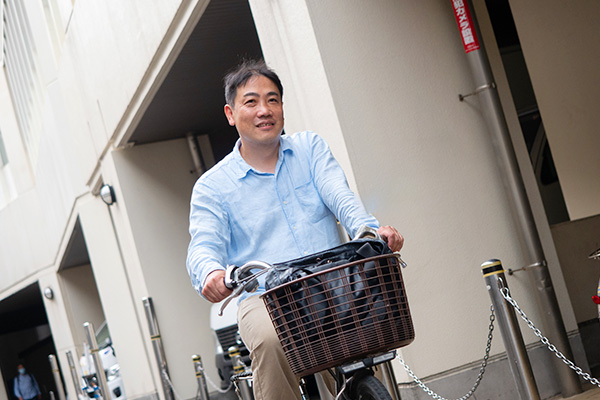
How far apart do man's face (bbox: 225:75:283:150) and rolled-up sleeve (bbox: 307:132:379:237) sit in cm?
20

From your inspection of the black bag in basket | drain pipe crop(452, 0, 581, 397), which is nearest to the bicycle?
the black bag in basket

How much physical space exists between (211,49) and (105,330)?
1038 cm

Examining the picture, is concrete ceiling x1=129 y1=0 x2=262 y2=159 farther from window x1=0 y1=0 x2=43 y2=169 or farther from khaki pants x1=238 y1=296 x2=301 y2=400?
window x1=0 y1=0 x2=43 y2=169

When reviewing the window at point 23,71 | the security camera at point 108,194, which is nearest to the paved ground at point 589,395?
the security camera at point 108,194

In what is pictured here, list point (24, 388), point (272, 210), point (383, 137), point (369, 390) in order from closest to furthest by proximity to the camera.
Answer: point (369, 390) → point (272, 210) → point (383, 137) → point (24, 388)

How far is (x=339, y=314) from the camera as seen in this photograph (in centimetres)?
261

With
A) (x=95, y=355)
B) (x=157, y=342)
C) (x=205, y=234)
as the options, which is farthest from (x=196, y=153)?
(x=205, y=234)

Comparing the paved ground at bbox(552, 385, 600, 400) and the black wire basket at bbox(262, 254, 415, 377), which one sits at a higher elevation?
the black wire basket at bbox(262, 254, 415, 377)

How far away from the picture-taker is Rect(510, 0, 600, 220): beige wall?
6.73 m

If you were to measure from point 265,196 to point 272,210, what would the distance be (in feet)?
0.26

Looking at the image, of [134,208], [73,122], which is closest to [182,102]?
[134,208]

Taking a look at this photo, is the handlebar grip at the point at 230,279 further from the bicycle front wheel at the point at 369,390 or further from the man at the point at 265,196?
the bicycle front wheel at the point at 369,390

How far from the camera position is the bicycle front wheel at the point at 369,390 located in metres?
2.74

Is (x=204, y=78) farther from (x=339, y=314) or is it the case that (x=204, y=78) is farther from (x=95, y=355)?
(x=339, y=314)
